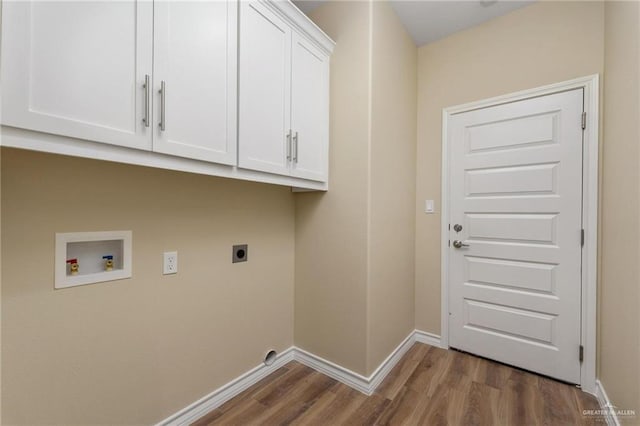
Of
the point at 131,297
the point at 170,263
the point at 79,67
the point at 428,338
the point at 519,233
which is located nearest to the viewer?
the point at 79,67

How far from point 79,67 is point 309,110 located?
1175mm

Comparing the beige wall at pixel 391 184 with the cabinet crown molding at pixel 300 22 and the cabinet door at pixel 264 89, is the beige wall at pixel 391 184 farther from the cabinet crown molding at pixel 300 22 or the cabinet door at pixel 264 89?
the cabinet door at pixel 264 89

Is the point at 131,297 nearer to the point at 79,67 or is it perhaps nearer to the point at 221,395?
the point at 221,395

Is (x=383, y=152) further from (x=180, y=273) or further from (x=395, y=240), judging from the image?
(x=180, y=273)

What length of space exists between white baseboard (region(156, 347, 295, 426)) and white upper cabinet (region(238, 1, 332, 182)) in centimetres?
135

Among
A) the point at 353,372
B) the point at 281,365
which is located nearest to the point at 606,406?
the point at 353,372

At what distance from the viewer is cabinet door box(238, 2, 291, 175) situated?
1.37 meters

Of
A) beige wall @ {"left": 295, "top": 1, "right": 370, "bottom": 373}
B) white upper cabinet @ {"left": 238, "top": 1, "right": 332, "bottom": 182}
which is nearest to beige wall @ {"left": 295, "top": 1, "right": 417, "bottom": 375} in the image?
beige wall @ {"left": 295, "top": 1, "right": 370, "bottom": 373}

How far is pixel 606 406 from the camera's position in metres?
1.56

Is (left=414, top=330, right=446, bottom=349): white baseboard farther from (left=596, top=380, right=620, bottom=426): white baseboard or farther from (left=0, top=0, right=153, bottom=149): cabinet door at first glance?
(left=0, top=0, right=153, bottom=149): cabinet door

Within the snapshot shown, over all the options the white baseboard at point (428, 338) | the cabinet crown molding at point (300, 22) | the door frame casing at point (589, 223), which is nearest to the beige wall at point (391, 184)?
the white baseboard at point (428, 338)

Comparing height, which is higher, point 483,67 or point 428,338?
point 483,67

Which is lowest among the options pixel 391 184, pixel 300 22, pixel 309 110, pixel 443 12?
pixel 391 184

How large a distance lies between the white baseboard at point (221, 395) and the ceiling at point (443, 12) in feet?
8.82
